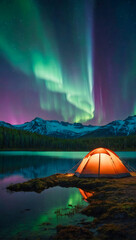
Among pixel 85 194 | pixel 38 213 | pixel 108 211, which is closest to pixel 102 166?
pixel 85 194

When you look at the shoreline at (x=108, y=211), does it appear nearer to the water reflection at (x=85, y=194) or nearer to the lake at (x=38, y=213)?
the water reflection at (x=85, y=194)

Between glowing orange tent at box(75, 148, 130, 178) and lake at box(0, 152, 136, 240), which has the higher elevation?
glowing orange tent at box(75, 148, 130, 178)

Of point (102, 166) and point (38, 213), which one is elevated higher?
point (102, 166)

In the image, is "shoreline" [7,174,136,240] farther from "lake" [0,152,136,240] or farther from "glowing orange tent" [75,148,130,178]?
"glowing orange tent" [75,148,130,178]

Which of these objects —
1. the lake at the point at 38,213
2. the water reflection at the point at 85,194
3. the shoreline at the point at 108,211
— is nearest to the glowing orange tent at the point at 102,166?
the shoreline at the point at 108,211

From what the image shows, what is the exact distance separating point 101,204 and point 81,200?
270cm

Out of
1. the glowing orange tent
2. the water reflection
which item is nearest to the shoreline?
the water reflection

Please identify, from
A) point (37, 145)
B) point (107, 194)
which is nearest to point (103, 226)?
point (107, 194)

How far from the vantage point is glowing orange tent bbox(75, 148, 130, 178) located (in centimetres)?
1909

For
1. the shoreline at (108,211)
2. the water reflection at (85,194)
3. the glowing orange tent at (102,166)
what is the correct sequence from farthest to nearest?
the glowing orange tent at (102,166)
the water reflection at (85,194)
the shoreline at (108,211)

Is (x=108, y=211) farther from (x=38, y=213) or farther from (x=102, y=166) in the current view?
(x=102, y=166)

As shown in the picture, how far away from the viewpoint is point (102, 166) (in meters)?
19.2

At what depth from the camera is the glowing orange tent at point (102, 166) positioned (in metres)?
19.1

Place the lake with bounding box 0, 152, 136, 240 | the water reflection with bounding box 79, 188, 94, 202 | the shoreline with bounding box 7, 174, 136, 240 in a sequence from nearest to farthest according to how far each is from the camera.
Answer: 1. the shoreline with bounding box 7, 174, 136, 240
2. the lake with bounding box 0, 152, 136, 240
3. the water reflection with bounding box 79, 188, 94, 202
